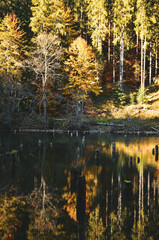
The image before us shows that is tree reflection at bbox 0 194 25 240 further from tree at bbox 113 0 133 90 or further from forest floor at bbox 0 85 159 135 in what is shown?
tree at bbox 113 0 133 90

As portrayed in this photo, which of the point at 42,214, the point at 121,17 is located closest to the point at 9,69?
the point at 121,17

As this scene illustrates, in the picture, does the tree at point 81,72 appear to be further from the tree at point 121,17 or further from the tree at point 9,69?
the tree at point 9,69

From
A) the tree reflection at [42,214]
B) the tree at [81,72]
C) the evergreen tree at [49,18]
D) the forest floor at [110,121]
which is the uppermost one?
the evergreen tree at [49,18]

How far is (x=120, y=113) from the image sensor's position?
127 feet

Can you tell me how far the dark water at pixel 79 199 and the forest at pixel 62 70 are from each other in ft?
62.0

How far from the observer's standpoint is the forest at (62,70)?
118 ft

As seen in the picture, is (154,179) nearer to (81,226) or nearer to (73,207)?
(73,207)

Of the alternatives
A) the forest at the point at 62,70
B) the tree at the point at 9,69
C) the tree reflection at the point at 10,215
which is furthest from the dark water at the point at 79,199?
the forest at the point at 62,70

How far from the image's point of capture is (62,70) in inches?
1660

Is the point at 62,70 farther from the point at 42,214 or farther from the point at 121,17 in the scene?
the point at 42,214

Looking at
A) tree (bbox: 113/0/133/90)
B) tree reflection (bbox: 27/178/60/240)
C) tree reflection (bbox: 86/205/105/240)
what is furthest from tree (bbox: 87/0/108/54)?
tree reflection (bbox: 86/205/105/240)

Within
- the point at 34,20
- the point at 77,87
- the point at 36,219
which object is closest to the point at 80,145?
the point at 36,219

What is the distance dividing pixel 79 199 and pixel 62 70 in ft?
116

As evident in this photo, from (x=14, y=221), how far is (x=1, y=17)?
46356mm
